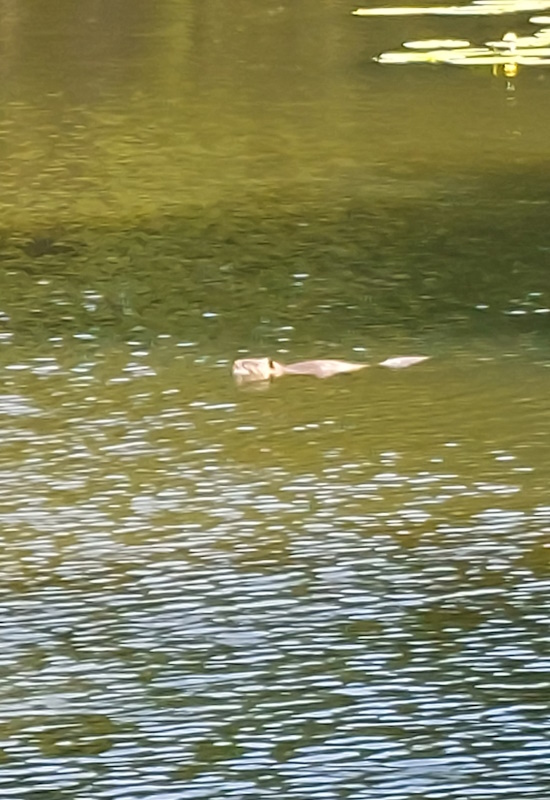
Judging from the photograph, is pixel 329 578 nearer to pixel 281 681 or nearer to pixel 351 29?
pixel 281 681

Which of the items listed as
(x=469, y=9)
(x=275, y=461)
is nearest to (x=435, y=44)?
(x=469, y=9)

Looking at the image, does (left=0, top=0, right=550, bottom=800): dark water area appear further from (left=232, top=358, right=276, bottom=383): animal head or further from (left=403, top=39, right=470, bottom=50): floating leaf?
(left=403, top=39, right=470, bottom=50): floating leaf

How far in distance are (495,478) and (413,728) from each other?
57 cm

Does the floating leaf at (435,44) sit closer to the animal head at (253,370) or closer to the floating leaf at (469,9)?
the floating leaf at (469,9)

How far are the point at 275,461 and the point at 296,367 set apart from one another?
38 cm

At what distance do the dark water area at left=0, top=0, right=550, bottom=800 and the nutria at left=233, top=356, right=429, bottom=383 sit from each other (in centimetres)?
3

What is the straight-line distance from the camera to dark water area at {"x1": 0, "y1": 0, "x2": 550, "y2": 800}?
155cm

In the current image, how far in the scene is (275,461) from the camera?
7.06ft

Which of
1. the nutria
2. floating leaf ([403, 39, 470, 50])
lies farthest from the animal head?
floating leaf ([403, 39, 470, 50])

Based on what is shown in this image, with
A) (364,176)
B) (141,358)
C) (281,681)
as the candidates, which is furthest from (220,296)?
(281,681)

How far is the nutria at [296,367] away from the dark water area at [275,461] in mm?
26

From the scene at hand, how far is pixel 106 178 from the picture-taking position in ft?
12.2

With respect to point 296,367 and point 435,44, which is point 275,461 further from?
point 435,44

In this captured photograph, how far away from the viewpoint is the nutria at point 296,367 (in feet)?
8.13
